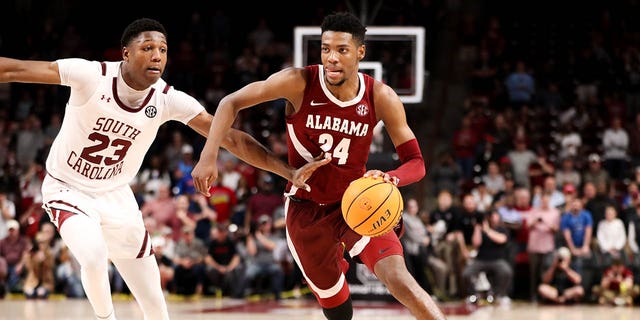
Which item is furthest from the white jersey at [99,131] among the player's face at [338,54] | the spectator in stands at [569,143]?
the spectator in stands at [569,143]

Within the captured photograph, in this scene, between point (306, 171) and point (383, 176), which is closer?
point (383, 176)

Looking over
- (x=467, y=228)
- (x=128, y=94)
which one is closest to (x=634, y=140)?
(x=467, y=228)

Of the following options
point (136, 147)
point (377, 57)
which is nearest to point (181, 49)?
point (377, 57)

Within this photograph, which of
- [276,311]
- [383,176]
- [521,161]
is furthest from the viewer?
[521,161]

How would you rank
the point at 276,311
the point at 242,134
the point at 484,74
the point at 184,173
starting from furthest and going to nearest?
the point at 484,74 < the point at 184,173 < the point at 276,311 < the point at 242,134

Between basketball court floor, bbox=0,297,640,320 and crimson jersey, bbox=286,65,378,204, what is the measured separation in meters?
5.39

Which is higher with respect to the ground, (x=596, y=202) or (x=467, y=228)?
(x=596, y=202)

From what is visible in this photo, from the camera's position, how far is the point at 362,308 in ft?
42.9

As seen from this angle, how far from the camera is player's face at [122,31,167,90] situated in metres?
6.59

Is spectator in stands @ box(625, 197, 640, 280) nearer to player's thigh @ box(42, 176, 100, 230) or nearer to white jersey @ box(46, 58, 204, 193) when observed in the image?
white jersey @ box(46, 58, 204, 193)

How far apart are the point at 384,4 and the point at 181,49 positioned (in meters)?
4.59

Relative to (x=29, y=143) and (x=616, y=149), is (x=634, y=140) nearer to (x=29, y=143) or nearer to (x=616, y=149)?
(x=616, y=149)

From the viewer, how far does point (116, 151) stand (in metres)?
6.68

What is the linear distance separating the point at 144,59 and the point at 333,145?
1.40 m
